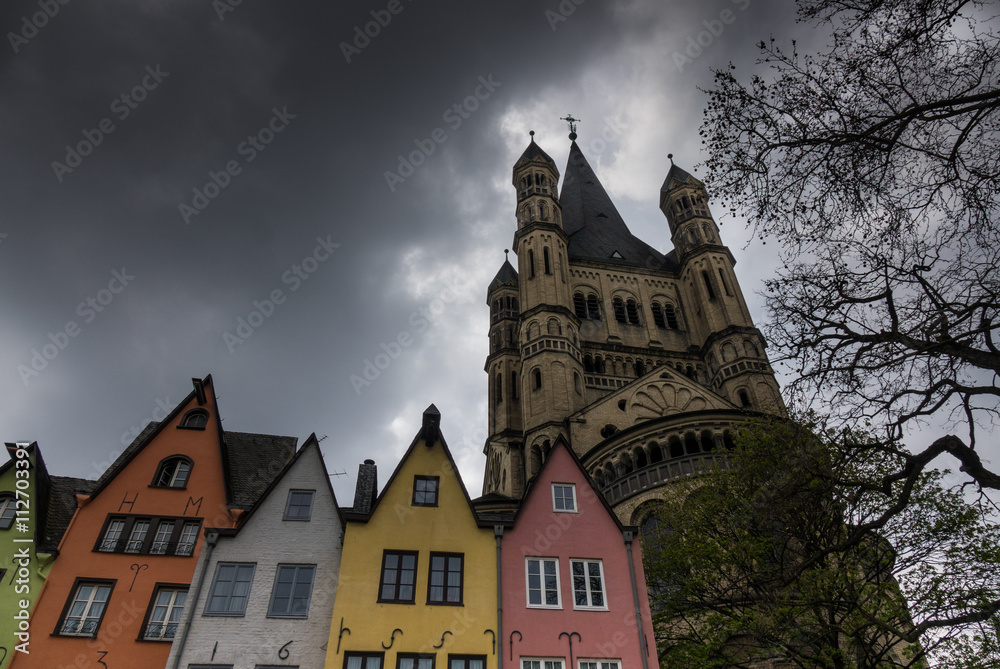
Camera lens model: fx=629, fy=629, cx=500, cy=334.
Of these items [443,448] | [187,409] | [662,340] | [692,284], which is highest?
[692,284]

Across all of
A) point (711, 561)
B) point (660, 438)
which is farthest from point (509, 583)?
point (660, 438)

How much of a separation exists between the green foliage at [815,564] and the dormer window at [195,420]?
15176 millimetres

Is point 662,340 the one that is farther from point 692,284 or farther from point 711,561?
point 711,561

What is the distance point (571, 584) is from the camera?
16516 mm

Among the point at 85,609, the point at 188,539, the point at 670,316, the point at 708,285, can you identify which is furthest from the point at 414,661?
the point at 670,316

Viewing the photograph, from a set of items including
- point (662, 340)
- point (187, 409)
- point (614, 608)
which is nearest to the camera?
point (614, 608)

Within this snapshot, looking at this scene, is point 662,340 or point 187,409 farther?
point 662,340

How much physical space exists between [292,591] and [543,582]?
646 centimetres

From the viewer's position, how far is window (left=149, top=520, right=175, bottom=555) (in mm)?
17453

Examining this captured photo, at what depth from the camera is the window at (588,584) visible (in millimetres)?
16203

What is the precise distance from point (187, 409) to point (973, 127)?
2144 cm

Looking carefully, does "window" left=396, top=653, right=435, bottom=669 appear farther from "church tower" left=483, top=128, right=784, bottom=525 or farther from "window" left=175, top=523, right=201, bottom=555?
"church tower" left=483, top=128, right=784, bottom=525

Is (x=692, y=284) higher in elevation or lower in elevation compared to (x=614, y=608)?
higher

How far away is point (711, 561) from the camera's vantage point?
18.1 metres
